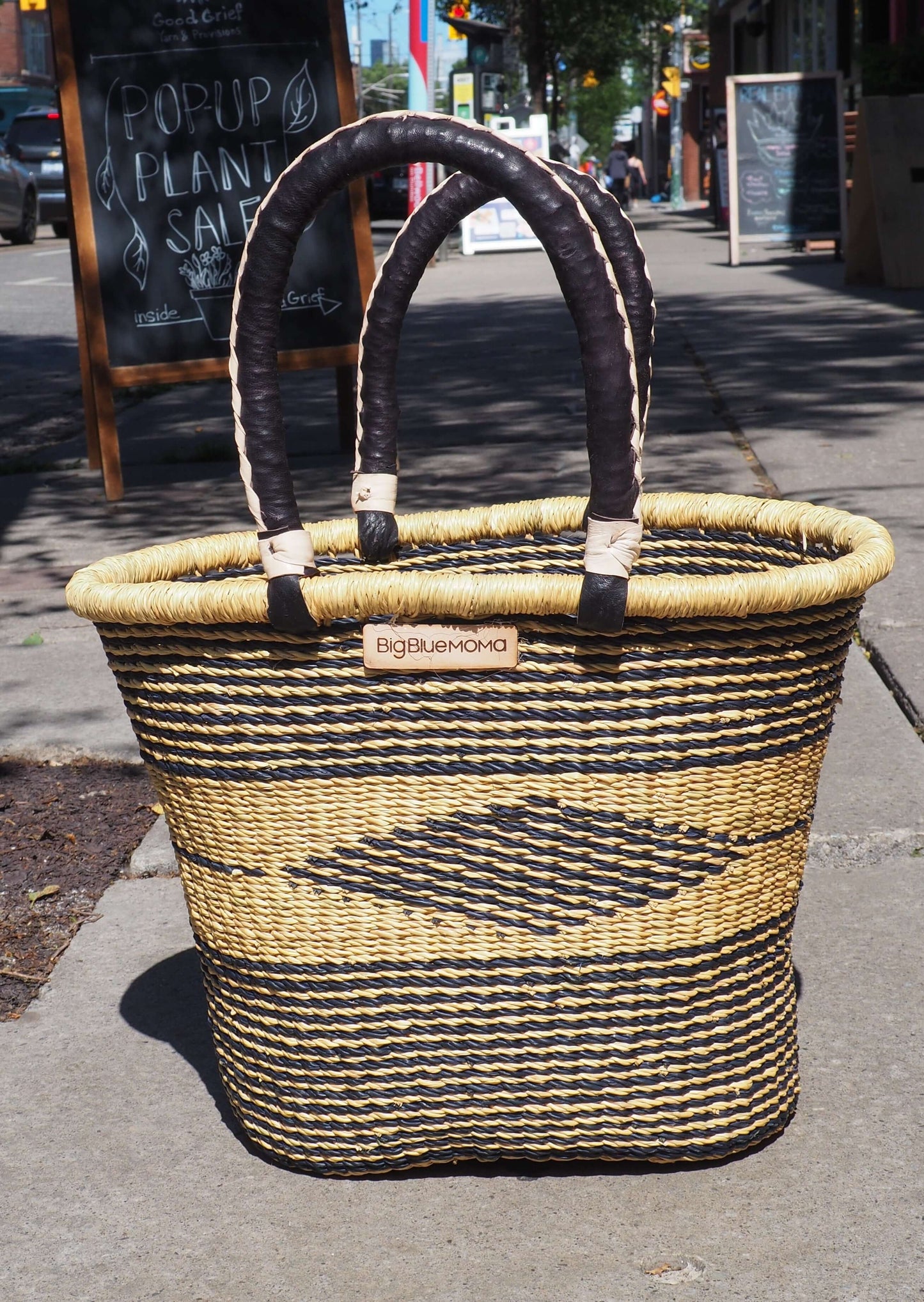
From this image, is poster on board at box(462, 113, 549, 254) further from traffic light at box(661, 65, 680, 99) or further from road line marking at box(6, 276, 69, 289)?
traffic light at box(661, 65, 680, 99)

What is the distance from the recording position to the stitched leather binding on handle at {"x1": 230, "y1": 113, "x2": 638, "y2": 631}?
4.64 feet

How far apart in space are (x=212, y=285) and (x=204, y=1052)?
13.3ft

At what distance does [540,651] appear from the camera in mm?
1486

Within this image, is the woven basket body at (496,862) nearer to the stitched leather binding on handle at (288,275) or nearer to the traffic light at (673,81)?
the stitched leather binding on handle at (288,275)

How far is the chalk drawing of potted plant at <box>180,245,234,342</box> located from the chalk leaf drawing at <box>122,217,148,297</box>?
0.48 feet

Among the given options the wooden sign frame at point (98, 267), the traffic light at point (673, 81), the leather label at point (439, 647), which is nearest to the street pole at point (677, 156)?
the traffic light at point (673, 81)

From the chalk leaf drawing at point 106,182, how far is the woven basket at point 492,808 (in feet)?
13.2

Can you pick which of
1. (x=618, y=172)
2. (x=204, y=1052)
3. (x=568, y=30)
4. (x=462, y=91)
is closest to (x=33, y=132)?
(x=462, y=91)

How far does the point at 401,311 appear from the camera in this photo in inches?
76.7

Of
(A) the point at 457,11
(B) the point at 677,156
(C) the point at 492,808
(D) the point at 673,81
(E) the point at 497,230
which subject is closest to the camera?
(C) the point at 492,808

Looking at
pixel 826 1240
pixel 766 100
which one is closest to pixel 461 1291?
pixel 826 1240

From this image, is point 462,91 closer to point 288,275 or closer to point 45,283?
point 45,283

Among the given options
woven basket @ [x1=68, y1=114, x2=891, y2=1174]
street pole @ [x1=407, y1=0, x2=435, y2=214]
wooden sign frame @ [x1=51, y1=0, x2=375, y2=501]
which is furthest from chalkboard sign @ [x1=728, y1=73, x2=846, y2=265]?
woven basket @ [x1=68, y1=114, x2=891, y2=1174]

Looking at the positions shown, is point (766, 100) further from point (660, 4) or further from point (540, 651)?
point (660, 4)
